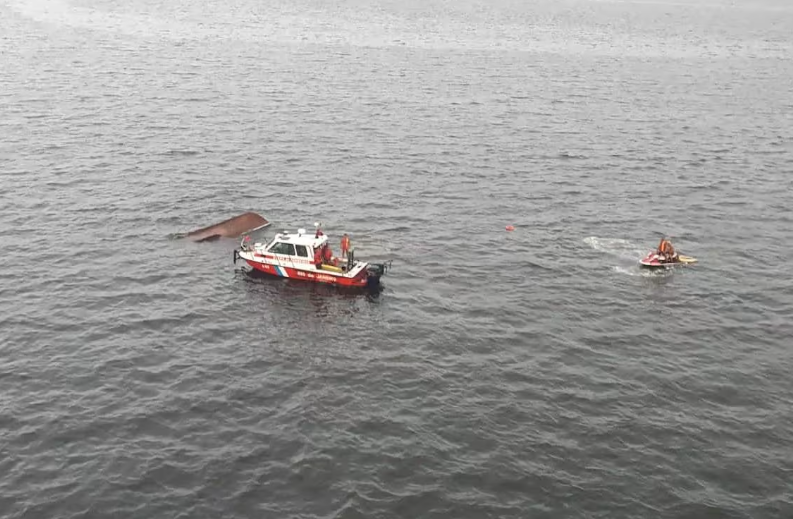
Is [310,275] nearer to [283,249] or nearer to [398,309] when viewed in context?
[283,249]

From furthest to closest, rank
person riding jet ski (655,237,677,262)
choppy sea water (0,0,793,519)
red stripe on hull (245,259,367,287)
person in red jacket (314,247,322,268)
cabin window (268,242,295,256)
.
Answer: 1. person riding jet ski (655,237,677,262)
2. cabin window (268,242,295,256)
3. person in red jacket (314,247,322,268)
4. red stripe on hull (245,259,367,287)
5. choppy sea water (0,0,793,519)

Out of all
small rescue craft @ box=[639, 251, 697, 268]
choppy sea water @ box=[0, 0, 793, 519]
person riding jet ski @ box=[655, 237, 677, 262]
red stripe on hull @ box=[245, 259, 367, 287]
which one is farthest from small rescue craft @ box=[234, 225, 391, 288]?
person riding jet ski @ box=[655, 237, 677, 262]

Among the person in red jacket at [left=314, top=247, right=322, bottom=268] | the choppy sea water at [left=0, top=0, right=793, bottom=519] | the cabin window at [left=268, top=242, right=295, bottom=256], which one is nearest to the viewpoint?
the choppy sea water at [left=0, top=0, right=793, bottom=519]

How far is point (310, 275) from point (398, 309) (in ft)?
23.5

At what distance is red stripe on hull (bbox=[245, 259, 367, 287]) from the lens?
5034cm

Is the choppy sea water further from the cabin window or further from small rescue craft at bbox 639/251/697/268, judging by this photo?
the cabin window

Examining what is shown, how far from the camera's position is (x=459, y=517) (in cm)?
3133

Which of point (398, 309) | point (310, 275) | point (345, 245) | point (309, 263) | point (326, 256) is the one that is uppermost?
point (345, 245)

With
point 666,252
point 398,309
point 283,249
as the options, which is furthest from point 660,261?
point 283,249

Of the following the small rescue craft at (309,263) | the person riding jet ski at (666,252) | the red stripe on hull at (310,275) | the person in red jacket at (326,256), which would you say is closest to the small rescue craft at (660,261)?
the person riding jet ski at (666,252)

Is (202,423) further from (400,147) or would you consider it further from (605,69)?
(605,69)

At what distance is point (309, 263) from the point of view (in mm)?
51188

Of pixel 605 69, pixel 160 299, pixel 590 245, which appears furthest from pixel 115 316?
pixel 605 69

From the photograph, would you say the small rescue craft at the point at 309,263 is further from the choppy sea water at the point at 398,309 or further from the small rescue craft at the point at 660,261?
the small rescue craft at the point at 660,261
